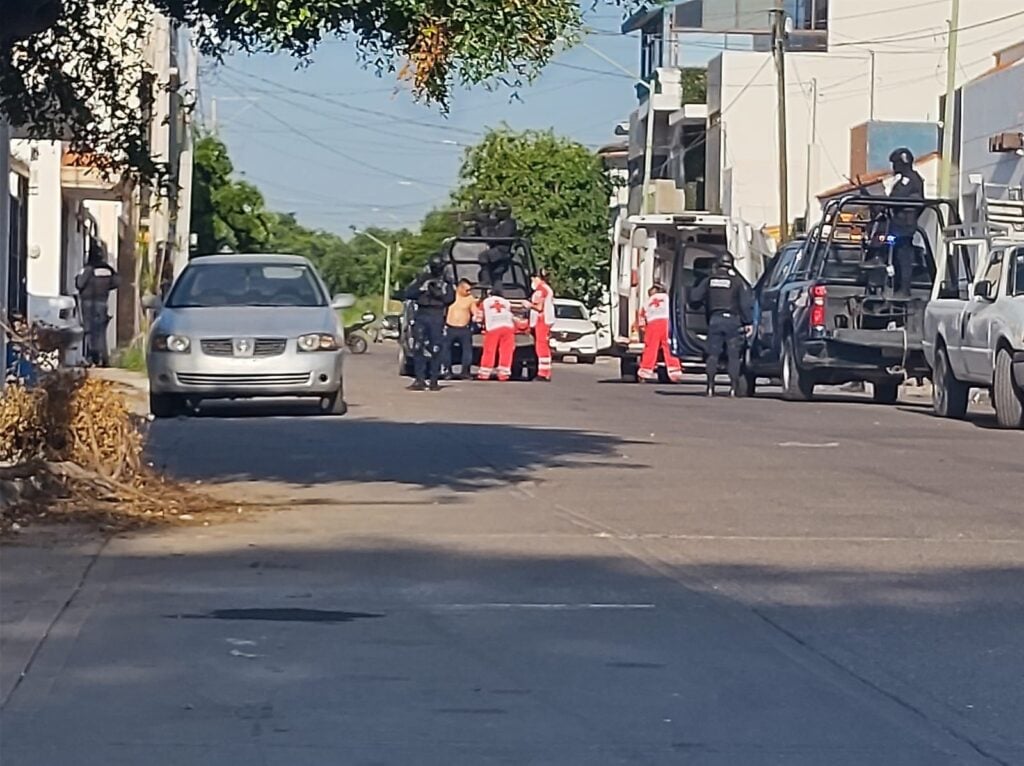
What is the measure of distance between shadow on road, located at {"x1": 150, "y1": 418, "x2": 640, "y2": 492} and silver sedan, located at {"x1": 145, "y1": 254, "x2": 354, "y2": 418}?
1.28 feet

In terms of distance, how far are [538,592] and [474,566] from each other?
0.76m

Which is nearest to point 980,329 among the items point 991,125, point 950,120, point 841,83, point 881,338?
point 881,338

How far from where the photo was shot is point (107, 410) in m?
12.4

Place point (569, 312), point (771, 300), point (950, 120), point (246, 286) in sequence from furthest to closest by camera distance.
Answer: point (569, 312) < point (950, 120) < point (771, 300) < point (246, 286)

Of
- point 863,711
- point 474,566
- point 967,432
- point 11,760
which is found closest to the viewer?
point 11,760

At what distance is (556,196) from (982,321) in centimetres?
5393

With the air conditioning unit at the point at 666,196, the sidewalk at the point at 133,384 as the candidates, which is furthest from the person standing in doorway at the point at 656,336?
the air conditioning unit at the point at 666,196

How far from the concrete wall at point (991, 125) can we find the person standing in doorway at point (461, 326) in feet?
35.1

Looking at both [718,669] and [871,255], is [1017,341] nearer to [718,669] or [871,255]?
[871,255]

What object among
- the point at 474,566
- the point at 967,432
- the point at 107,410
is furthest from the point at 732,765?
the point at 967,432

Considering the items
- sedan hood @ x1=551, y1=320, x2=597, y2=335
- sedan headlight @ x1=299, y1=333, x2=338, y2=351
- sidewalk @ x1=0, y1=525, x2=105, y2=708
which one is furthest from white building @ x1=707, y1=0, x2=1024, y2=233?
sidewalk @ x1=0, y1=525, x2=105, y2=708

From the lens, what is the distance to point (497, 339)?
2998 cm

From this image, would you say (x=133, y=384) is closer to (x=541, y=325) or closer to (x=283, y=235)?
(x=541, y=325)

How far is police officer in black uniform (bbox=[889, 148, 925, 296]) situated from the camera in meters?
25.4
